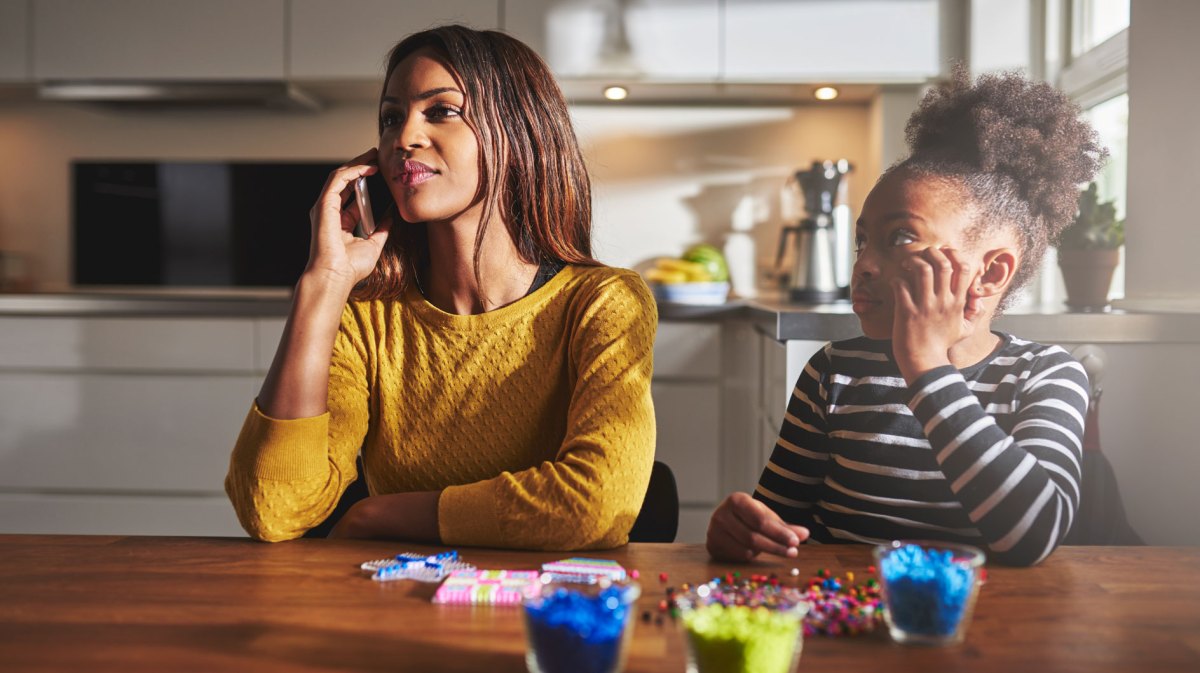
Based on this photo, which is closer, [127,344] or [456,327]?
[456,327]

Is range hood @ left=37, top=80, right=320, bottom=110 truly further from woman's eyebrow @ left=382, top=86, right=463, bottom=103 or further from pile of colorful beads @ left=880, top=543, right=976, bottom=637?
pile of colorful beads @ left=880, top=543, right=976, bottom=637

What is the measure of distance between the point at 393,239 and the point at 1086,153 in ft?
2.69

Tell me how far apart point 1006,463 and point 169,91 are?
9.92 ft

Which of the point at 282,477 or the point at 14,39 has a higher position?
the point at 14,39

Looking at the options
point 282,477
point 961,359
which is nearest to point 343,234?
point 282,477

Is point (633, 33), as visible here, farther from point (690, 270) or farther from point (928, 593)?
point (928, 593)

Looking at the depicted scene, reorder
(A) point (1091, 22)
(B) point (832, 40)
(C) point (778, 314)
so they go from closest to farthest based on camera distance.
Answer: (C) point (778, 314)
(A) point (1091, 22)
(B) point (832, 40)

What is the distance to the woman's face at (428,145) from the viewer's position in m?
1.24

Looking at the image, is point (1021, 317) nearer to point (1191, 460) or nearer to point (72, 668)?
point (1191, 460)

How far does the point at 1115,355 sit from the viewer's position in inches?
58.1

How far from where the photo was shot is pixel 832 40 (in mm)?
3098

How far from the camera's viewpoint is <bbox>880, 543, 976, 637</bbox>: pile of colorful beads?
2.33ft

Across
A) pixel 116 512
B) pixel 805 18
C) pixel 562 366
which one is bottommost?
pixel 116 512

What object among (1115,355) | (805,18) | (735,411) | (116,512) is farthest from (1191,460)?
(116,512)
